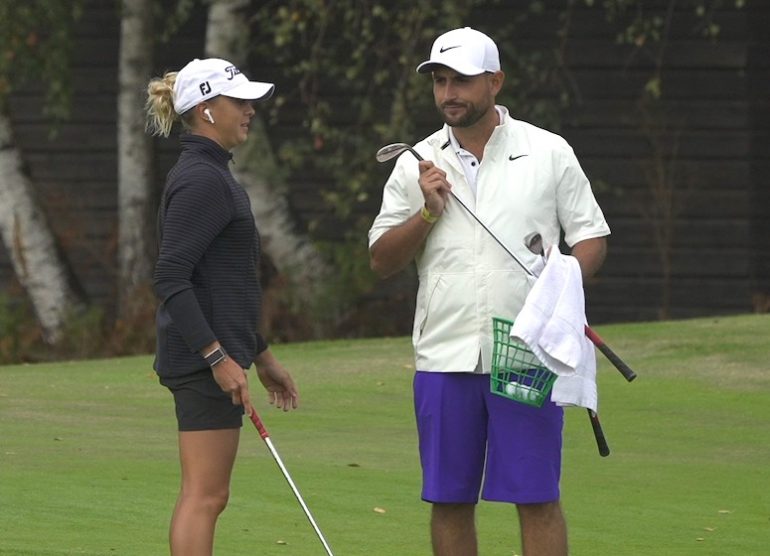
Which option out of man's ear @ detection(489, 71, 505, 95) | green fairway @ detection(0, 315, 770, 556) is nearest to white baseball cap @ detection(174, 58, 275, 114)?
man's ear @ detection(489, 71, 505, 95)

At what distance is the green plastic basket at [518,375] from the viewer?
201 inches

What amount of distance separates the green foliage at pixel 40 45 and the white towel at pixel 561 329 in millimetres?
10413

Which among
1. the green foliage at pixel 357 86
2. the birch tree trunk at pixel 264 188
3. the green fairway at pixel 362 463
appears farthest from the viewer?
the birch tree trunk at pixel 264 188

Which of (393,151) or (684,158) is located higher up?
(393,151)

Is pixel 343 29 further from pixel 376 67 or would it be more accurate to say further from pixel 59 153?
pixel 59 153

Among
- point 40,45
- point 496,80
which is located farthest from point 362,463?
point 40,45

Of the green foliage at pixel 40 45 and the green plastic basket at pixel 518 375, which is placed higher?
the green foliage at pixel 40 45

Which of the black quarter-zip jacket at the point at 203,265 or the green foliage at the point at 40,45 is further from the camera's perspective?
the green foliage at the point at 40,45

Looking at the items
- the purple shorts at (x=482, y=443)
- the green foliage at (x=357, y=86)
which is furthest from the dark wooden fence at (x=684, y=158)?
the purple shorts at (x=482, y=443)

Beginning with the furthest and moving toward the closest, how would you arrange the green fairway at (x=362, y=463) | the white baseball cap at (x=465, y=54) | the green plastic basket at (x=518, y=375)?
the green fairway at (x=362, y=463) < the white baseball cap at (x=465, y=54) < the green plastic basket at (x=518, y=375)

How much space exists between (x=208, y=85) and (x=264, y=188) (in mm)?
10669

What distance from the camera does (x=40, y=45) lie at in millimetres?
15719

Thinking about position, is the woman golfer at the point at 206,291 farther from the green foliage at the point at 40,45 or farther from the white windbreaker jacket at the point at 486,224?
the green foliage at the point at 40,45

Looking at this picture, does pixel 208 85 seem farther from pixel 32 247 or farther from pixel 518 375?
pixel 32 247
